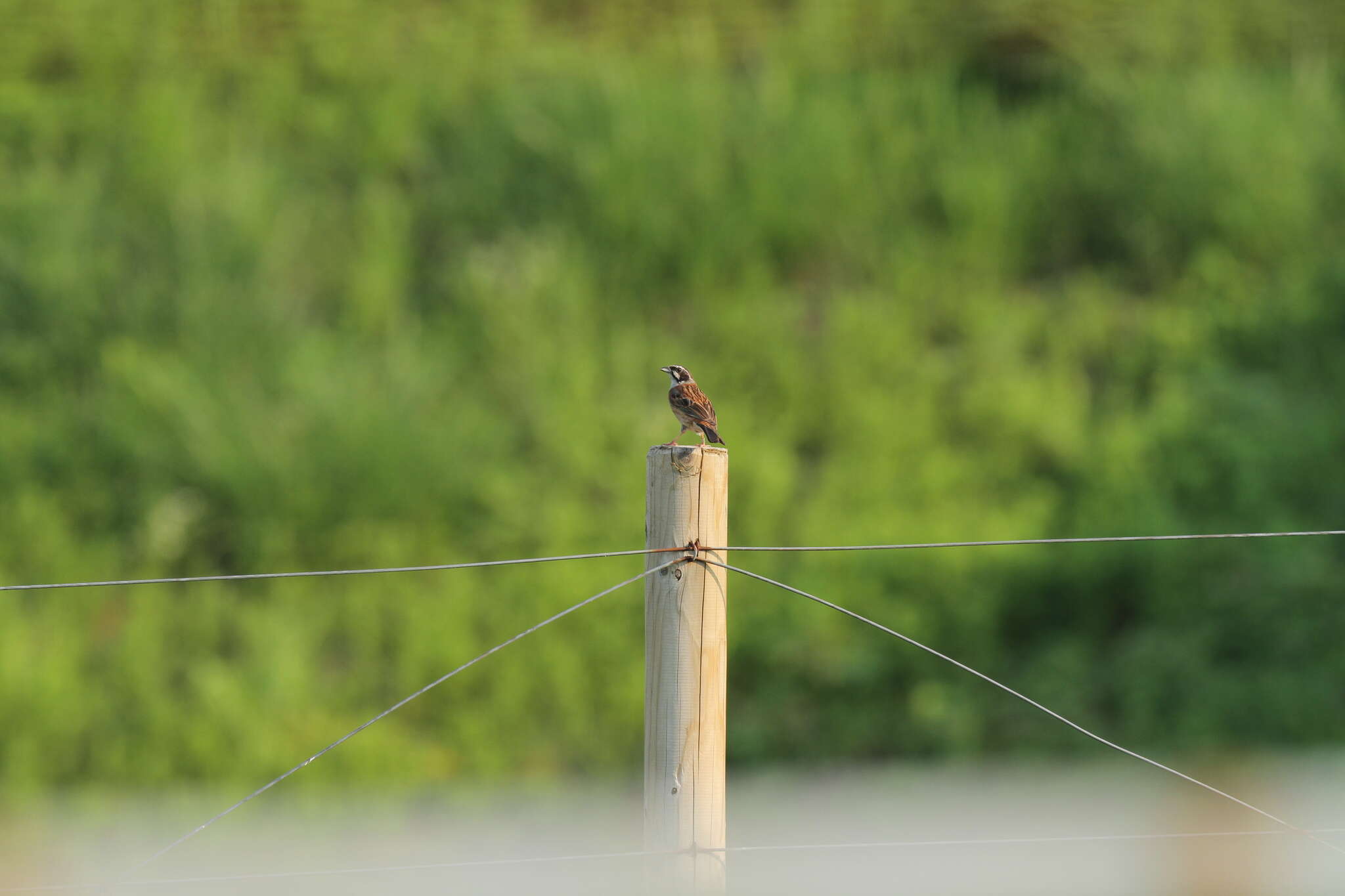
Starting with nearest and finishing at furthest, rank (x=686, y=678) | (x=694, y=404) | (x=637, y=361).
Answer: (x=686, y=678) → (x=694, y=404) → (x=637, y=361)

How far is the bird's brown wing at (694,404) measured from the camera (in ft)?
13.5

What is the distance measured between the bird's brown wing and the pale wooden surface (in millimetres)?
1308

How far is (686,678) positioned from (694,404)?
154 cm

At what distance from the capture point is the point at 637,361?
7.77 meters

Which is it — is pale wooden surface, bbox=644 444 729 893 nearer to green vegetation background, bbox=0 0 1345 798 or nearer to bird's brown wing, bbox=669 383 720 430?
bird's brown wing, bbox=669 383 720 430

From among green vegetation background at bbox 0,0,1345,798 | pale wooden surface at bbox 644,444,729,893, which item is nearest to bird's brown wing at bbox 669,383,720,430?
pale wooden surface at bbox 644,444,729,893

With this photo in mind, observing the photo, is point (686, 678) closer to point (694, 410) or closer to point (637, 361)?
point (694, 410)

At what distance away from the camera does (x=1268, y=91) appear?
8.88 meters

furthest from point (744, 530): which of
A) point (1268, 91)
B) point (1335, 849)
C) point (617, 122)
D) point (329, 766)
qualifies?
point (1268, 91)

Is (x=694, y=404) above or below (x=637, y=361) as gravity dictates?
below

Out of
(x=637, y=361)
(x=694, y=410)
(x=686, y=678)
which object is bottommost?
(x=686, y=678)

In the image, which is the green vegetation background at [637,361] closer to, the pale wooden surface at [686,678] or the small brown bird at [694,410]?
the small brown bird at [694,410]

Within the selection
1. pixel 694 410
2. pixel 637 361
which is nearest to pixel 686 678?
pixel 694 410

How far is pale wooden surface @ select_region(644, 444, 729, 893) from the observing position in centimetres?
268
